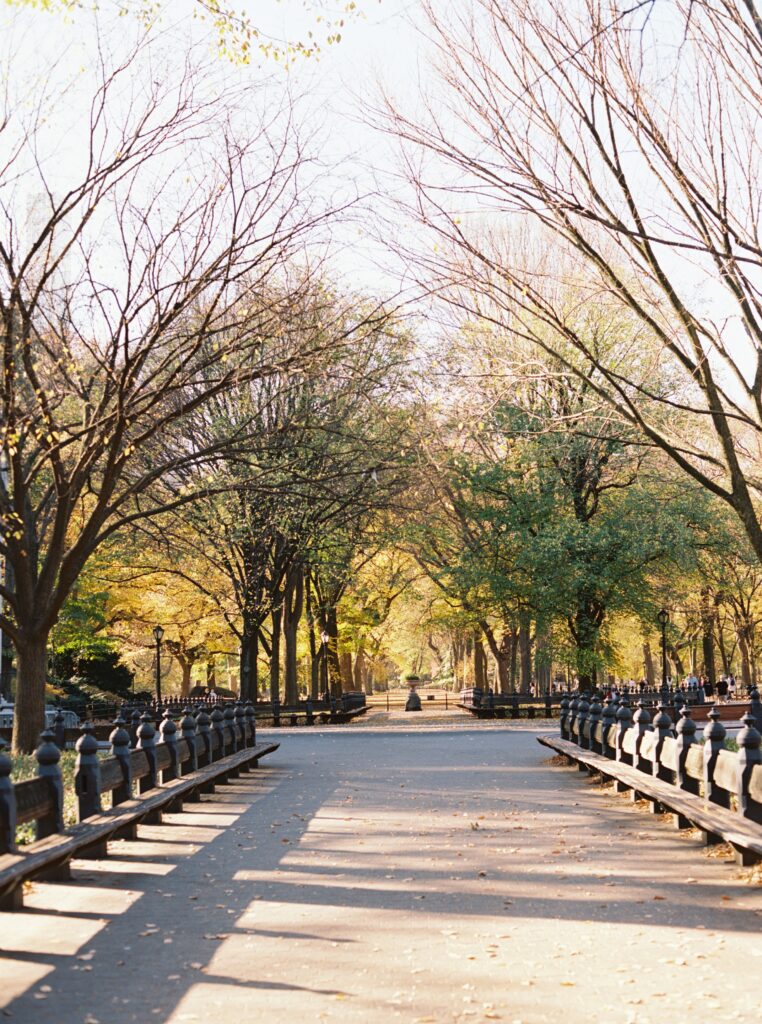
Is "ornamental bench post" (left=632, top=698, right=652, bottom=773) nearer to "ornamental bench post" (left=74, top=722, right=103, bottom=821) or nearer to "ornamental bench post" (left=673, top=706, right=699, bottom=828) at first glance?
"ornamental bench post" (left=673, top=706, right=699, bottom=828)

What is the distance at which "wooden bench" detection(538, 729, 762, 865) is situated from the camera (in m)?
9.65

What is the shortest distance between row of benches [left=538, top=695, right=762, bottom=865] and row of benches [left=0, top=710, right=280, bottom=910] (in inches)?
189

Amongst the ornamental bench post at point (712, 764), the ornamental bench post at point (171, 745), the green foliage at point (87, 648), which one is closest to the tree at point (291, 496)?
the green foliage at point (87, 648)

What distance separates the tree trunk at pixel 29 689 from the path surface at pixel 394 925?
7.43m

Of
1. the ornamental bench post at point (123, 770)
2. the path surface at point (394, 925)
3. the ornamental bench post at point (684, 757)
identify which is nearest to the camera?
the path surface at point (394, 925)

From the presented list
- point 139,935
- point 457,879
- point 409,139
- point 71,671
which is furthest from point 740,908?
point 71,671

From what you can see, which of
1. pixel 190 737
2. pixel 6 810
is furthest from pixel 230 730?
pixel 6 810

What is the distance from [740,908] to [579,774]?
454 inches

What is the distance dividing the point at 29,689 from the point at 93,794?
10.5 metres

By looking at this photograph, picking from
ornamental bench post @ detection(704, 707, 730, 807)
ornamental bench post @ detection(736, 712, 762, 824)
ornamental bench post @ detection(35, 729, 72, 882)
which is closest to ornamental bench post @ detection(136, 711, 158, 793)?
ornamental bench post @ detection(35, 729, 72, 882)

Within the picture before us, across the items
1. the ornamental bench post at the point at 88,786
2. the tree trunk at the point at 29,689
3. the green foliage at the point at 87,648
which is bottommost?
the ornamental bench post at the point at 88,786

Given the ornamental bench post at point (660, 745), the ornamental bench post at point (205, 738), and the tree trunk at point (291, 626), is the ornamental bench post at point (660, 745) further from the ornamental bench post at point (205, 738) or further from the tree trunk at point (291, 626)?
the tree trunk at point (291, 626)

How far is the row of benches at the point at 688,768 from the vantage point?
9.94 meters

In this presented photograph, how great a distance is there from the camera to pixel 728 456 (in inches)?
543
